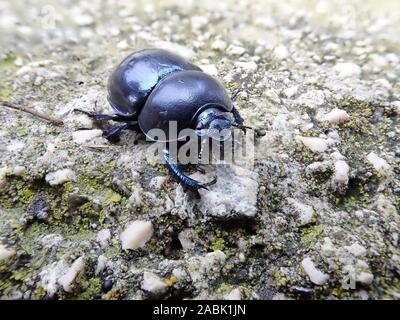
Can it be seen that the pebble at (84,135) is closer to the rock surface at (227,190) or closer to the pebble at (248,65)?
the rock surface at (227,190)

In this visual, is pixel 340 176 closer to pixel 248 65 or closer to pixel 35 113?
pixel 248 65

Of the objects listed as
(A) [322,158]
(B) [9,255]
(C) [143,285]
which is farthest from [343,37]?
(B) [9,255]

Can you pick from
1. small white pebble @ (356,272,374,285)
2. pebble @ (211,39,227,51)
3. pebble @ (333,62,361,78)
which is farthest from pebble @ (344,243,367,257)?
pebble @ (211,39,227,51)

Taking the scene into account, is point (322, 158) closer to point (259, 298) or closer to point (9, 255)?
point (259, 298)

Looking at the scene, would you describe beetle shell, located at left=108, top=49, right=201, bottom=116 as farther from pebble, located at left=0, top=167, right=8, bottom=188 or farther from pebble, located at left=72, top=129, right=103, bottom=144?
pebble, located at left=0, top=167, right=8, bottom=188

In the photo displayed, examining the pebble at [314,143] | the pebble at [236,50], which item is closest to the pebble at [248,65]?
the pebble at [236,50]

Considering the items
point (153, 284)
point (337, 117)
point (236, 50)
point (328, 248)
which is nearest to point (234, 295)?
point (153, 284)
